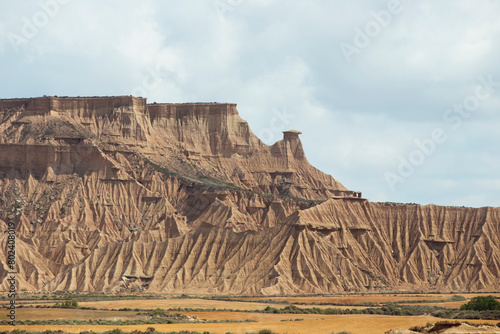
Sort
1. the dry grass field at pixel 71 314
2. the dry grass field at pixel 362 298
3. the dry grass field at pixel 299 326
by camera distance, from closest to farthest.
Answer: the dry grass field at pixel 299 326, the dry grass field at pixel 71 314, the dry grass field at pixel 362 298

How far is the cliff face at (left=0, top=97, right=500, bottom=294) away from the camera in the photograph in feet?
463

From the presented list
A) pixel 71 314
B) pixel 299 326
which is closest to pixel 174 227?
pixel 71 314

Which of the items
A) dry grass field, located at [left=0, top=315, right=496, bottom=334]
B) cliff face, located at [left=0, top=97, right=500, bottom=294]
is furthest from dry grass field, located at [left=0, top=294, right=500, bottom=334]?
cliff face, located at [left=0, top=97, right=500, bottom=294]

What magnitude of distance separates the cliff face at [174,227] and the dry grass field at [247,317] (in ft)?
55.4

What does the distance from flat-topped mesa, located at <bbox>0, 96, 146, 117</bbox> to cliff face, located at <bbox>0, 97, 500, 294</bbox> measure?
22 centimetres

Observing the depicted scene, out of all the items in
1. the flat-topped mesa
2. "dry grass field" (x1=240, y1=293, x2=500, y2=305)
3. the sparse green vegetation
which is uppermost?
the flat-topped mesa

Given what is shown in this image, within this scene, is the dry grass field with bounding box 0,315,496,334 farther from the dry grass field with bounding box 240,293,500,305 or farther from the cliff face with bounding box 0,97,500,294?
the cliff face with bounding box 0,97,500,294

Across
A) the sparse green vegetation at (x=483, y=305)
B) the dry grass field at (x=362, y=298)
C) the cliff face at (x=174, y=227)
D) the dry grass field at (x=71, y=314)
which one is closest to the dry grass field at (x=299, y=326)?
the dry grass field at (x=71, y=314)

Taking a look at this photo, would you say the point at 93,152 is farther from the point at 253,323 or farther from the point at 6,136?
the point at 253,323

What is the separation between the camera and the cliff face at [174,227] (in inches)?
5561

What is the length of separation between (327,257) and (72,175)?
58.1 meters

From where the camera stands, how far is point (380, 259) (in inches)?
5871

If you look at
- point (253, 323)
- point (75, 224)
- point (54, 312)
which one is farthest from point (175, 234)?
point (253, 323)

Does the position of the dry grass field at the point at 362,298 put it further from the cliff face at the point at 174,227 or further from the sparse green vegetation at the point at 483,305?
the sparse green vegetation at the point at 483,305
